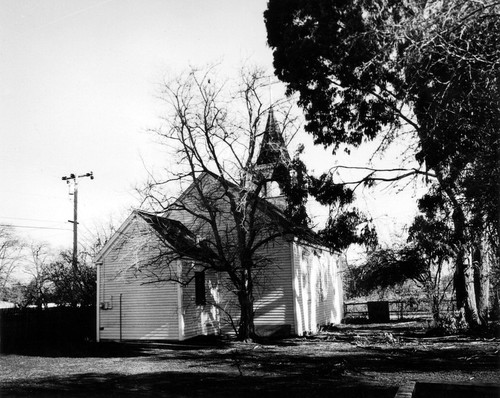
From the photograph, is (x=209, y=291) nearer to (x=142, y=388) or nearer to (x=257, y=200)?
(x=257, y=200)

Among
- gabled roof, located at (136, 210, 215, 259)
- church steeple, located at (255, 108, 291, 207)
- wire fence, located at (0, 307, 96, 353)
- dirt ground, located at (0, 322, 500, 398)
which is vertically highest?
church steeple, located at (255, 108, 291, 207)

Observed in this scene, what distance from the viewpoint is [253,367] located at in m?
12.6

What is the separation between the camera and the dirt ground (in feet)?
31.9

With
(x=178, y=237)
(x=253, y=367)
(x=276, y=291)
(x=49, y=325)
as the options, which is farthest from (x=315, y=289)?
(x=49, y=325)

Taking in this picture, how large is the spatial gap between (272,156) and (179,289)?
7168mm

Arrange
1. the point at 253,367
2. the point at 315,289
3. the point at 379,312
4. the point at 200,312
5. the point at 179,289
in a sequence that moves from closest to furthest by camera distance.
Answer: the point at 253,367, the point at 179,289, the point at 200,312, the point at 315,289, the point at 379,312

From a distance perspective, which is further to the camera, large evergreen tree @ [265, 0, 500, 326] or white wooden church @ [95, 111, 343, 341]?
white wooden church @ [95, 111, 343, 341]

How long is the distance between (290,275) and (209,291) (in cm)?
410

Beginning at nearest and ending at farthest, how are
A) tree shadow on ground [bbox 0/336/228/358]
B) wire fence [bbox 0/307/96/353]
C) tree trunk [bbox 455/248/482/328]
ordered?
tree shadow on ground [bbox 0/336/228/358] < tree trunk [bbox 455/248/482/328] < wire fence [bbox 0/307/96/353]

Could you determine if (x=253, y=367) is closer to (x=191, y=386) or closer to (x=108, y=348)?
(x=191, y=386)

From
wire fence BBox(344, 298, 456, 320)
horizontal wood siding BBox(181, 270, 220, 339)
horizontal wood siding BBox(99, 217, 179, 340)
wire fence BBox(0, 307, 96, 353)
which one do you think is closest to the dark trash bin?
wire fence BBox(344, 298, 456, 320)

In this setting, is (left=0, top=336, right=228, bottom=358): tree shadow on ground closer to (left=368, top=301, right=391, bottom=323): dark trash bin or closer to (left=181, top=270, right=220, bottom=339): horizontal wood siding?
(left=181, top=270, right=220, bottom=339): horizontal wood siding

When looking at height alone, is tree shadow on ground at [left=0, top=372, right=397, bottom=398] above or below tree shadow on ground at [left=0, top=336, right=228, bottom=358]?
above

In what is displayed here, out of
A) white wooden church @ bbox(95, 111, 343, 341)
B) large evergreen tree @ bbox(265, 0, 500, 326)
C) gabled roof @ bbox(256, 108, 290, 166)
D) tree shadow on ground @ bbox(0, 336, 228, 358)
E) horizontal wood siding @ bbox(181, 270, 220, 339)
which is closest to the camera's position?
large evergreen tree @ bbox(265, 0, 500, 326)
